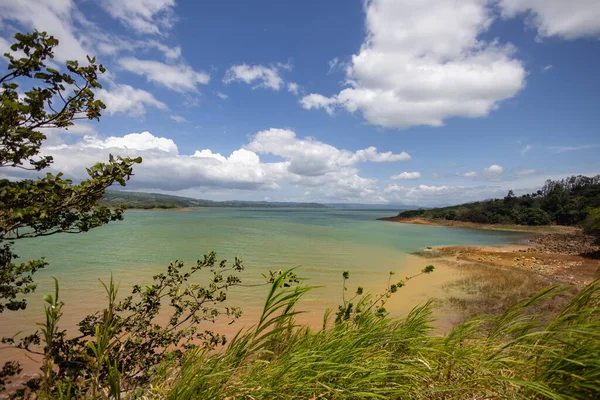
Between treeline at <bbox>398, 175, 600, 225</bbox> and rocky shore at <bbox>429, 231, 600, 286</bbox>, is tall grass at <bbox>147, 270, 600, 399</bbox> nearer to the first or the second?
rocky shore at <bbox>429, 231, 600, 286</bbox>

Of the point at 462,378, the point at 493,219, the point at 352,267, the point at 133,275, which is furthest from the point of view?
the point at 493,219

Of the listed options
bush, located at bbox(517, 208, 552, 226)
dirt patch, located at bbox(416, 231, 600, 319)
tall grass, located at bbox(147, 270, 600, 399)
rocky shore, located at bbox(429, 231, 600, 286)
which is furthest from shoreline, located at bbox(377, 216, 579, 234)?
tall grass, located at bbox(147, 270, 600, 399)

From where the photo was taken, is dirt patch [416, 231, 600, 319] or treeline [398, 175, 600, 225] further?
treeline [398, 175, 600, 225]

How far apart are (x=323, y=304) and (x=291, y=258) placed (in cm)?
1004

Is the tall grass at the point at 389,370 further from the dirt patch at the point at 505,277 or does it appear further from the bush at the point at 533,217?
the bush at the point at 533,217

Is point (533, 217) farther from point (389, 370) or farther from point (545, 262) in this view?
point (389, 370)

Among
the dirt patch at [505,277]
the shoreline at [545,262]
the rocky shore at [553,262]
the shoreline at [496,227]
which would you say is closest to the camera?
the dirt patch at [505,277]

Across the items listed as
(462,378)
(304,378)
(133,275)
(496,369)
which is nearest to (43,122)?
(304,378)

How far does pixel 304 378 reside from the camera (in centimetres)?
200

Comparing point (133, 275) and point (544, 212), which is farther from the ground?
point (544, 212)

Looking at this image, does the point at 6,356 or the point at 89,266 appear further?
the point at 89,266

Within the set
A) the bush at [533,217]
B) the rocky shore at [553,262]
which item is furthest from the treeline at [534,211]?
the rocky shore at [553,262]

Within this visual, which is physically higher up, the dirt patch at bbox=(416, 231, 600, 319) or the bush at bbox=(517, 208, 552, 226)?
the bush at bbox=(517, 208, 552, 226)

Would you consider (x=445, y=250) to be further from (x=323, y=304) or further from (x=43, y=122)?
(x=43, y=122)
